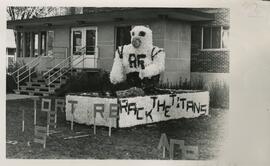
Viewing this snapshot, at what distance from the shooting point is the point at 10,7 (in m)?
2.70

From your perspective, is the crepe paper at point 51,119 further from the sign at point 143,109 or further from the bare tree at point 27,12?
the bare tree at point 27,12

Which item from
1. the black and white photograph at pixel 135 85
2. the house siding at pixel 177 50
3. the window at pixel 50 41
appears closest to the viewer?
the black and white photograph at pixel 135 85

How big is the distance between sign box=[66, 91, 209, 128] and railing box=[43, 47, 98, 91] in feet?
0.49

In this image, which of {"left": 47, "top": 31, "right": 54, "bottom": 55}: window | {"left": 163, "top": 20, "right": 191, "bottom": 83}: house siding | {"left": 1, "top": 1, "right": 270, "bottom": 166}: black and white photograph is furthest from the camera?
{"left": 47, "top": 31, "right": 54, "bottom": 55}: window

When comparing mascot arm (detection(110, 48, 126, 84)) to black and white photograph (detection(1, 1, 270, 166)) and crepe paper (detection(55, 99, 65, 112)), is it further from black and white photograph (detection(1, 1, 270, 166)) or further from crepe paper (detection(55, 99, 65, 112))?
crepe paper (detection(55, 99, 65, 112))

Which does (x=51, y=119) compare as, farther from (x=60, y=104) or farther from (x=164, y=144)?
(x=164, y=144)

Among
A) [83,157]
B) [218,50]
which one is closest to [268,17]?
[218,50]

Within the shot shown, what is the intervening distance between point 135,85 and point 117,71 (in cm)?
12

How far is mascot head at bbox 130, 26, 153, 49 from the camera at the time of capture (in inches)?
110

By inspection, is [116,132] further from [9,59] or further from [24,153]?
[9,59]

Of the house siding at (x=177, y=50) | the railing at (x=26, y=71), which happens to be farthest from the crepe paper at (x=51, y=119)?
the house siding at (x=177, y=50)

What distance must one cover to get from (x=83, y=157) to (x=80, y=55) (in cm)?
52

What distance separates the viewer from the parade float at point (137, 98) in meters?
2.75

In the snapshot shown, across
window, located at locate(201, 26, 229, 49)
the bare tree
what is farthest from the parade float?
the bare tree
